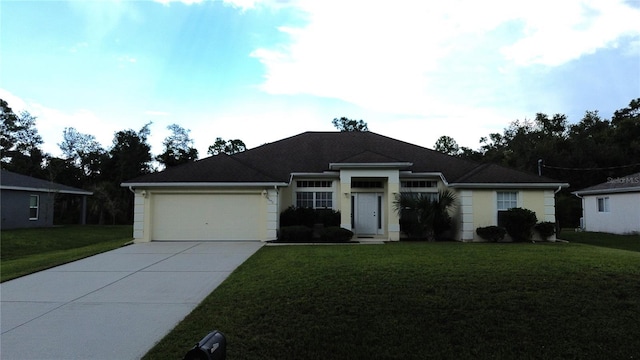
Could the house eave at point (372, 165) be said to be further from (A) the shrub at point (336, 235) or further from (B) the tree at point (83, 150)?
(B) the tree at point (83, 150)

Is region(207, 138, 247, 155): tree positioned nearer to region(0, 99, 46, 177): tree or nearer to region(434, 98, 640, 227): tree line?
region(0, 99, 46, 177): tree

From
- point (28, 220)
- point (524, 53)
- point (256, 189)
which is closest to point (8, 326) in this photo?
point (256, 189)

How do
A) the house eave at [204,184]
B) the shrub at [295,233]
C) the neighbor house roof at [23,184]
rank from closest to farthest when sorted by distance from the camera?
1. the shrub at [295,233]
2. the house eave at [204,184]
3. the neighbor house roof at [23,184]

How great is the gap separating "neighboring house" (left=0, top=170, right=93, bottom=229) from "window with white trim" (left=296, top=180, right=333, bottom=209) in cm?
1721

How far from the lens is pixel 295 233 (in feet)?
52.3

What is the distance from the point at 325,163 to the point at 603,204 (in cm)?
1752

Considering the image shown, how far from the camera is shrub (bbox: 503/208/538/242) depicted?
16.1 meters

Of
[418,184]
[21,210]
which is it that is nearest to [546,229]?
[418,184]

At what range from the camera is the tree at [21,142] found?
4162 cm

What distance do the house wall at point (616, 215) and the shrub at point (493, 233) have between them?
1012 cm

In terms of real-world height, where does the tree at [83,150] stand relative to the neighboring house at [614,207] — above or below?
above

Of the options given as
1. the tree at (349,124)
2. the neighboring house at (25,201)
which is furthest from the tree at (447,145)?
the neighboring house at (25,201)

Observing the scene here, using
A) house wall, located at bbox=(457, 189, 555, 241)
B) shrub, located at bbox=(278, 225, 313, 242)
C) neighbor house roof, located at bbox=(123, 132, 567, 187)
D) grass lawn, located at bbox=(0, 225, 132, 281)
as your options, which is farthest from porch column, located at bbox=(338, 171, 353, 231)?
grass lawn, located at bbox=(0, 225, 132, 281)

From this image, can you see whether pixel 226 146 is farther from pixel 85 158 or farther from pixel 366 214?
pixel 366 214
